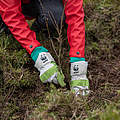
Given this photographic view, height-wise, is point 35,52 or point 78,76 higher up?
point 35,52

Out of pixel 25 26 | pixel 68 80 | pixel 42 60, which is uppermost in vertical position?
pixel 25 26

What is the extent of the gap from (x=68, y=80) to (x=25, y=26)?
792mm

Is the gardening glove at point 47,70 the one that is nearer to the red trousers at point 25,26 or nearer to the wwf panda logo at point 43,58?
the wwf panda logo at point 43,58

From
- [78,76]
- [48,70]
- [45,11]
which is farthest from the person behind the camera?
[45,11]

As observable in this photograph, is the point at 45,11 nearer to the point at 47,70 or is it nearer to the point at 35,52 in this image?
the point at 35,52

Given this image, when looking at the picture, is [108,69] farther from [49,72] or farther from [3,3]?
[3,3]

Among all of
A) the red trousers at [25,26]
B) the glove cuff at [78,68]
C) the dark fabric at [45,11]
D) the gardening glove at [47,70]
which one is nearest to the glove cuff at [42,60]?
the gardening glove at [47,70]

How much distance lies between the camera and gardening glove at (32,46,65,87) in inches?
70.1

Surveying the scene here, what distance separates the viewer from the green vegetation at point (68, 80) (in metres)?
1.29

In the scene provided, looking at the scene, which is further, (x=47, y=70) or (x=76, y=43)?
(x=76, y=43)

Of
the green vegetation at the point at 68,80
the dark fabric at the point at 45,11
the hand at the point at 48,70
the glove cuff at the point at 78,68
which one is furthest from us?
the dark fabric at the point at 45,11

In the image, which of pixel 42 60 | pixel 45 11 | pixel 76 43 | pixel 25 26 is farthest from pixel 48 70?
pixel 45 11

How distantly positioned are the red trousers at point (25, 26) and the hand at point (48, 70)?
0.17 m

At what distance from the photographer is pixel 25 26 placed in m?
1.97
